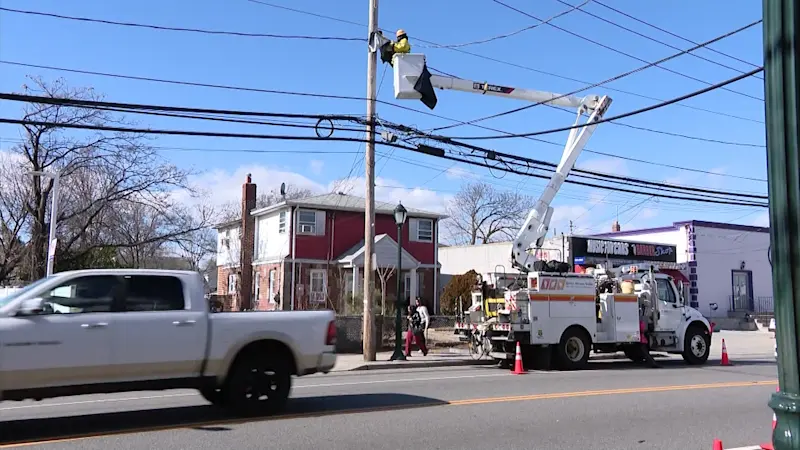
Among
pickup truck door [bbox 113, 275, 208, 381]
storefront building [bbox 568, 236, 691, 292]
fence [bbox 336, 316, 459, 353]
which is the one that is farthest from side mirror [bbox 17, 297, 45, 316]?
storefront building [bbox 568, 236, 691, 292]

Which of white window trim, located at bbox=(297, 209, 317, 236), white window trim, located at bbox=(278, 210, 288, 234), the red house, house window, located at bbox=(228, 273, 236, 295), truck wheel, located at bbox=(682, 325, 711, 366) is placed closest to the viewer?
truck wheel, located at bbox=(682, 325, 711, 366)

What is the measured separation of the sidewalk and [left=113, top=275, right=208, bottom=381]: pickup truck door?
763cm

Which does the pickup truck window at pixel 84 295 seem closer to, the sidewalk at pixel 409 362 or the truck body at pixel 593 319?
the sidewalk at pixel 409 362

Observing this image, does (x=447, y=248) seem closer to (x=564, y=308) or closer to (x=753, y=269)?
(x=753, y=269)

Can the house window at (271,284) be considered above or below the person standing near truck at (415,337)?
above

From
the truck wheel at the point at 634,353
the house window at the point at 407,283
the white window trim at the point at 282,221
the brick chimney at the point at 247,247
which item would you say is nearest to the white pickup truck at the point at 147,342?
the truck wheel at the point at 634,353

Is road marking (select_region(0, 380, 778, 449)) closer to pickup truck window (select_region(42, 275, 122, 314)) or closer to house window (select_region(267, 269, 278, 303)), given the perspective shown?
pickup truck window (select_region(42, 275, 122, 314))

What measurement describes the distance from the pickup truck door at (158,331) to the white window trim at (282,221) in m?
25.7

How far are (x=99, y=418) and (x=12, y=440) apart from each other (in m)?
1.49

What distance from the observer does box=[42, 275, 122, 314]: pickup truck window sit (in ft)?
27.0

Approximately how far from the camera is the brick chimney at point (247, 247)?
125 feet

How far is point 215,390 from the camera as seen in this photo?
995 cm

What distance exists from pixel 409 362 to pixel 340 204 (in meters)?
18.8

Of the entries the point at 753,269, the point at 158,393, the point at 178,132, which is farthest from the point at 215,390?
the point at 753,269
